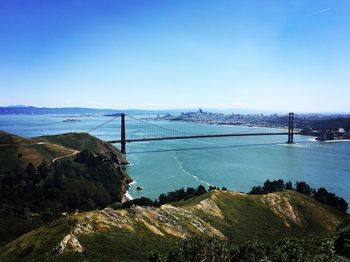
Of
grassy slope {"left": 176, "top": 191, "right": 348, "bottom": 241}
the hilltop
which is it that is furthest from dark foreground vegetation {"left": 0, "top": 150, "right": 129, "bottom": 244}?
grassy slope {"left": 176, "top": 191, "right": 348, "bottom": 241}

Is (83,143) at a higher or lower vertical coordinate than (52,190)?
higher

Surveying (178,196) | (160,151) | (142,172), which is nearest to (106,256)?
(178,196)

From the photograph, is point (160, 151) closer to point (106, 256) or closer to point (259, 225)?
point (259, 225)

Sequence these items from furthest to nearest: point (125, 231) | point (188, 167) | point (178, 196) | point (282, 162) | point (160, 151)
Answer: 1. point (160, 151)
2. point (282, 162)
3. point (188, 167)
4. point (178, 196)
5. point (125, 231)

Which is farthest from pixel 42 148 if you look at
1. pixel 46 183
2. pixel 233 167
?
pixel 233 167

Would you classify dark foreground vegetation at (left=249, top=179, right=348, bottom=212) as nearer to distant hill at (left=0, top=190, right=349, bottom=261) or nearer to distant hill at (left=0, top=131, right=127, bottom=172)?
distant hill at (left=0, top=190, right=349, bottom=261)

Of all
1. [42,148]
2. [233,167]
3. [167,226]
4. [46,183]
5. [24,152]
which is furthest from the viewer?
[42,148]

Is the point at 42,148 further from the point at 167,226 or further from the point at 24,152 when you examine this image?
the point at 167,226
